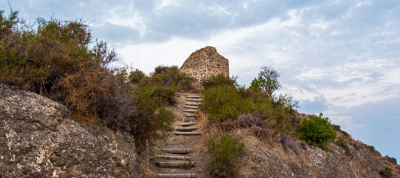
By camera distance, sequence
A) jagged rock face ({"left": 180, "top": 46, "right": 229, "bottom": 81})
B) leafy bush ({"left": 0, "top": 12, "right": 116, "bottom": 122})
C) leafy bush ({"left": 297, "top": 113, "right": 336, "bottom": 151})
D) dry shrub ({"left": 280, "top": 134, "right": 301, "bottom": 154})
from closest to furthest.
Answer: leafy bush ({"left": 0, "top": 12, "right": 116, "bottom": 122})
dry shrub ({"left": 280, "top": 134, "right": 301, "bottom": 154})
leafy bush ({"left": 297, "top": 113, "right": 336, "bottom": 151})
jagged rock face ({"left": 180, "top": 46, "right": 229, "bottom": 81})

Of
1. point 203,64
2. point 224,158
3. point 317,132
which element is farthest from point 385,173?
point 224,158

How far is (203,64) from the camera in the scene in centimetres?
2031

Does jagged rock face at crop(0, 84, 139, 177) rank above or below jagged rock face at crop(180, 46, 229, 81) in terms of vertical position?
below

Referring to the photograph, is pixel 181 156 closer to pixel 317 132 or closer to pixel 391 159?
pixel 317 132

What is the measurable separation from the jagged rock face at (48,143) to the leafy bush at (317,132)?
29.8 ft

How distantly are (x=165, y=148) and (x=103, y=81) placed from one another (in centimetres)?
426

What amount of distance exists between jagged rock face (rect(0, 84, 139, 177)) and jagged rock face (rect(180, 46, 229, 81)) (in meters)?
15.2

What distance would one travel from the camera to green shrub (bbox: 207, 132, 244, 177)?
729 cm

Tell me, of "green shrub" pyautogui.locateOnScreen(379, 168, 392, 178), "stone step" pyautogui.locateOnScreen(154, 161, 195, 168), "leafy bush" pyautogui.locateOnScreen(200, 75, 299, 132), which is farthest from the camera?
"green shrub" pyautogui.locateOnScreen(379, 168, 392, 178)

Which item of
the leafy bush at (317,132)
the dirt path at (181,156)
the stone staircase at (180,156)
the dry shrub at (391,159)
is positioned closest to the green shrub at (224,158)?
the dirt path at (181,156)

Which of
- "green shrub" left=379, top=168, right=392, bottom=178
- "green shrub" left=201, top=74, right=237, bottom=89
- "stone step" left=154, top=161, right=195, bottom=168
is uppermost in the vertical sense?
"green shrub" left=201, top=74, right=237, bottom=89

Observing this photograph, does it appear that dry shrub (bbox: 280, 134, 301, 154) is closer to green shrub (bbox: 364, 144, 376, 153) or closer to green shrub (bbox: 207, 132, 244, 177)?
green shrub (bbox: 207, 132, 244, 177)

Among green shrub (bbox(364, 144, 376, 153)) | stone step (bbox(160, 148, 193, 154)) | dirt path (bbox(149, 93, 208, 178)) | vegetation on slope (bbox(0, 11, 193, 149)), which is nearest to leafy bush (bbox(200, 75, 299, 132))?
dirt path (bbox(149, 93, 208, 178))

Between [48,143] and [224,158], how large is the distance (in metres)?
4.44
